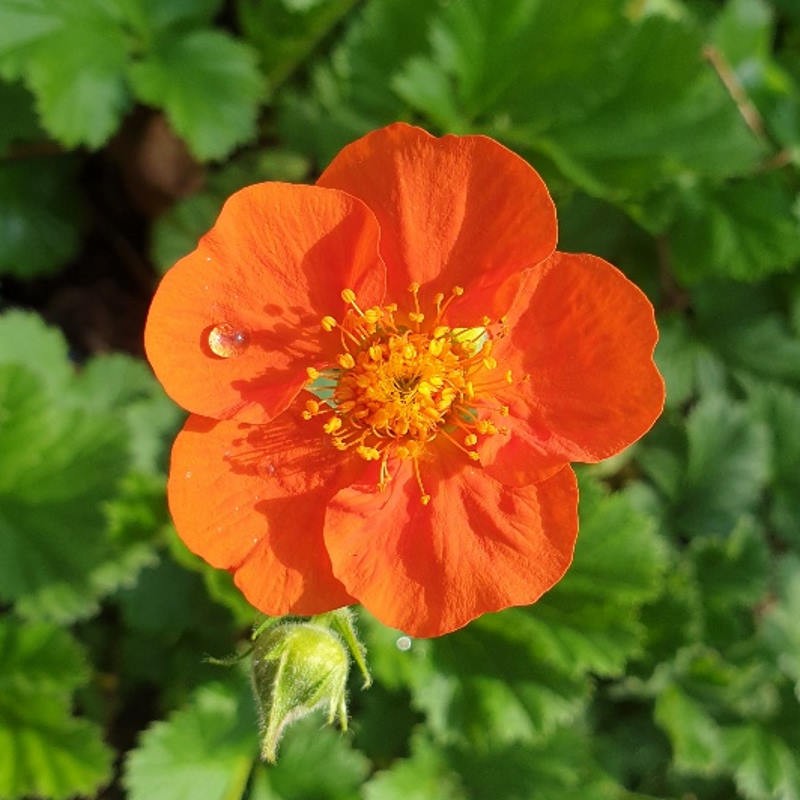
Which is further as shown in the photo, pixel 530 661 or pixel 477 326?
pixel 530 661

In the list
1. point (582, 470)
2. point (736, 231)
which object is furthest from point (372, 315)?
point (736, 231)

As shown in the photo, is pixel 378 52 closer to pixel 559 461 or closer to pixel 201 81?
pixel 201 81

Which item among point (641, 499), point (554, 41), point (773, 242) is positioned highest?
point (554, 41)

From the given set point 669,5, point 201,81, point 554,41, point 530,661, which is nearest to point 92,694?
point 530,661

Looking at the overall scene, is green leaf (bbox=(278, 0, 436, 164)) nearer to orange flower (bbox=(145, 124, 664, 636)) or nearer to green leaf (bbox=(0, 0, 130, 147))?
green leaf (bbox=(0, 0, 130, 147))

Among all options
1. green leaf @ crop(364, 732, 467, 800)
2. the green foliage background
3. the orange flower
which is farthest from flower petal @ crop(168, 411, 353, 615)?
green leaf @ crop(364, 732, 467, 800)

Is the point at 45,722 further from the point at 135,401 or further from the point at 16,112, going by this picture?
the point at 16,112

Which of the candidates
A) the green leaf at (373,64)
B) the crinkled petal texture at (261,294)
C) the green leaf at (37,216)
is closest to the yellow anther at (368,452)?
the crinkled petal texture at (261,294)
